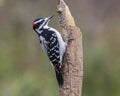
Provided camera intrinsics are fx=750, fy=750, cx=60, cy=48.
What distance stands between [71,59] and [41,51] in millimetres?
5275

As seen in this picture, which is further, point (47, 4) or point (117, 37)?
point (47, 4)

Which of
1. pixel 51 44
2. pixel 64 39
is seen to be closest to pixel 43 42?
pixel 51 44

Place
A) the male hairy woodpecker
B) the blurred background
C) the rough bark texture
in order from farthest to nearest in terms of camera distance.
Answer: the blurred background → the male hairy woodpecker → the rough bark texture

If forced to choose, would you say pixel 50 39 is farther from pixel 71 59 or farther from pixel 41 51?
pixel 41 51

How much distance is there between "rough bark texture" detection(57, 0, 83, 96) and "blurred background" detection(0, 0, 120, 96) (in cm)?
285

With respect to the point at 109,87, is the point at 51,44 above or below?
above

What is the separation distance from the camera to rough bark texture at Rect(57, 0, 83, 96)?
30.3 ft

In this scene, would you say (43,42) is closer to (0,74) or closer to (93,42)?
(0,74)

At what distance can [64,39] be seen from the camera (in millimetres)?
9836

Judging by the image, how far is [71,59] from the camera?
9539 millimetres

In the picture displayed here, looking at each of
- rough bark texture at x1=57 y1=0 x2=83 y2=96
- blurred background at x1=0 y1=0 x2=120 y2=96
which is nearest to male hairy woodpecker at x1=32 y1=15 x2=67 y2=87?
rough bark texture at x1=57 y1=0 x2=83 y2=96

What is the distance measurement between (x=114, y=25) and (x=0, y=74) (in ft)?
10.9

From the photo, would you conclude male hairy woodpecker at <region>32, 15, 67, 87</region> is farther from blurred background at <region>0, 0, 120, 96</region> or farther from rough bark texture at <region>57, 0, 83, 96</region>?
blurred background at <region>0, 0, 120, 96</region>

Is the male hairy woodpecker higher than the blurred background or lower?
higher
